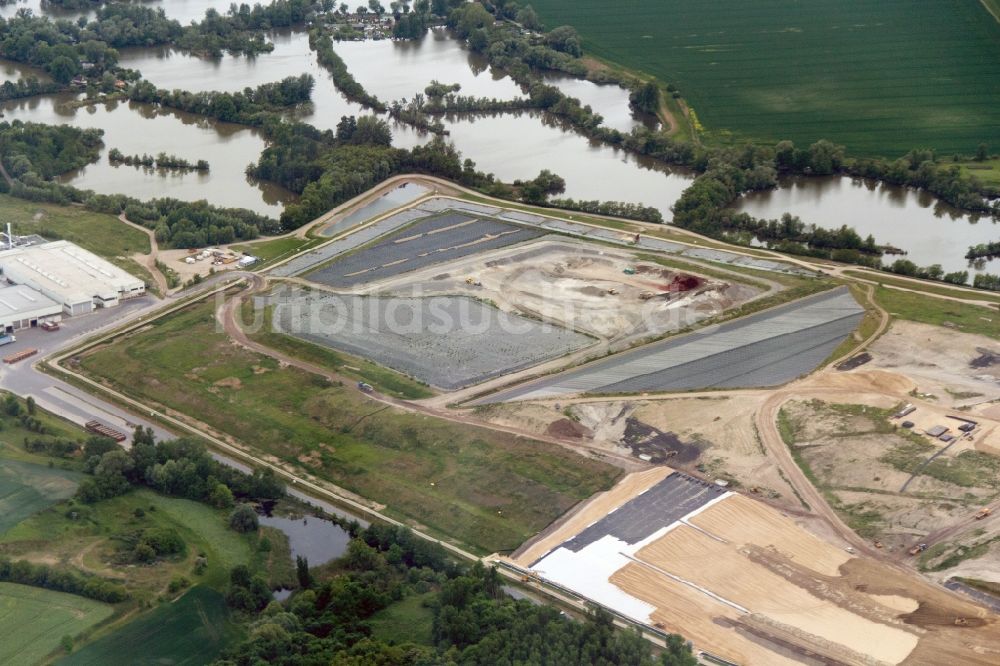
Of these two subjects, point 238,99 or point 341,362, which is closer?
point 341,362

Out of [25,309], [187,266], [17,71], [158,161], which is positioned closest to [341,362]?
[187,266]

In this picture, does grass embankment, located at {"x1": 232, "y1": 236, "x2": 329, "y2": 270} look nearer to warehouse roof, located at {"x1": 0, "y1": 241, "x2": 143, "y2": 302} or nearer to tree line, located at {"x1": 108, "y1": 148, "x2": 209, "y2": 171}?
warehouse roof, located at {"x1": 0, "y1": 241, "x2": 143, "y2": 302}

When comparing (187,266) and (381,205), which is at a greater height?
(381,205)

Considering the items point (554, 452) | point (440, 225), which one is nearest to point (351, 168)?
point (440, 225)

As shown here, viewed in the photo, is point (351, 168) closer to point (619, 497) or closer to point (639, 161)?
point (639, 161)

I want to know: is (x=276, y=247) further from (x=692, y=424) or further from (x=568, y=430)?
(x=692, y=424)

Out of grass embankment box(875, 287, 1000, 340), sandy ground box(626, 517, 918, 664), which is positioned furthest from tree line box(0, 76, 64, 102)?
sandy ground box(626, 517, 918, 664)
